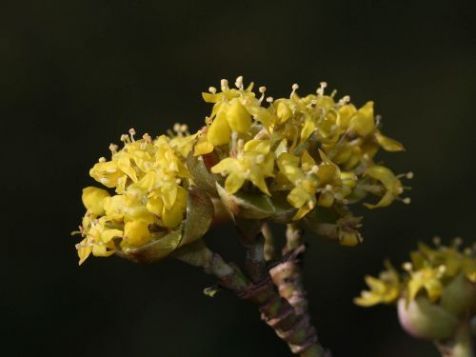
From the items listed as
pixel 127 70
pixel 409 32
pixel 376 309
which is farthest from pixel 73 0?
pixel 376 309

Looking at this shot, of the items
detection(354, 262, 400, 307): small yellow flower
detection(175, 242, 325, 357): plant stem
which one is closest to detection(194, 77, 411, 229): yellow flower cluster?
detection(175, 242, 325, 357): plant stem

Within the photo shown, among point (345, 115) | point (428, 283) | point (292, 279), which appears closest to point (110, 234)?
point (292, 279)

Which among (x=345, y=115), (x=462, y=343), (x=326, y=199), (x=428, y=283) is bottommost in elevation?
(x=462, y=343)

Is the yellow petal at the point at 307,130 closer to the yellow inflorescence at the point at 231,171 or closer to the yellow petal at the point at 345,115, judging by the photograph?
the yellow inflorescence at the point at 231,171

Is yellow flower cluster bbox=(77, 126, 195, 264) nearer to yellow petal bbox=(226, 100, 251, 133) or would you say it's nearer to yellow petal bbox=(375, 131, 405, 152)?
yellow petal bbox=(226, 100, 251, 133)

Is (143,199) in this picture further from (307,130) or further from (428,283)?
(428,283)

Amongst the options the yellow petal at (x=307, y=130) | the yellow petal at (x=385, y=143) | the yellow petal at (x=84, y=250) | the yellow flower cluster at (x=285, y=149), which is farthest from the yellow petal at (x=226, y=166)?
the yellow petal at (x=385, y=143)
